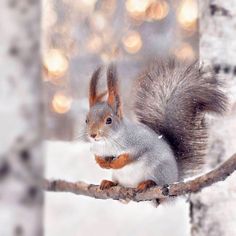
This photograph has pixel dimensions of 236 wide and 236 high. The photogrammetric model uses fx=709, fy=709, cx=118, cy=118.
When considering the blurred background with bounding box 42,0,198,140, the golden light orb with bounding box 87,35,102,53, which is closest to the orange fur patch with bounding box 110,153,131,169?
the blurred background with bounding box 42,0,198,140

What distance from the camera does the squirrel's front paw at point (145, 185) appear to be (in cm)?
75

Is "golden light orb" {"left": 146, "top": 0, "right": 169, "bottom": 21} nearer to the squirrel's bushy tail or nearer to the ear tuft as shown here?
the squirrel's bushy tail

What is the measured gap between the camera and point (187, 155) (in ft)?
2.76

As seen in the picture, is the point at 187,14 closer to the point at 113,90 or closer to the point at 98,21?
the point at 98,21

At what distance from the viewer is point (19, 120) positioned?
43cm

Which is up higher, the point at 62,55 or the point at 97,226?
the point at 62,55

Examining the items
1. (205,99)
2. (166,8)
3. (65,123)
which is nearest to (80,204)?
(205,99)

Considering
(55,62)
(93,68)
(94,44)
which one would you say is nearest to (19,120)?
(93,68)

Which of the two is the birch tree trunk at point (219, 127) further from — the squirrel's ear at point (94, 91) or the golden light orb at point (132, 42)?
the golden light orb at point (132, 42)

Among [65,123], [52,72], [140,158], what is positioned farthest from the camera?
[65,123]

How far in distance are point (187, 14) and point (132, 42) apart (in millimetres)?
280

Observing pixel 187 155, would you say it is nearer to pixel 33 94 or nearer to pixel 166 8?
pixel 33 94

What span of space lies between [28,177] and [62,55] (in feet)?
3.89

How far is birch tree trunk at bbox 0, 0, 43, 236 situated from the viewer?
0.43 metres
